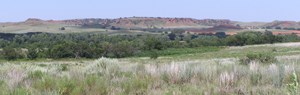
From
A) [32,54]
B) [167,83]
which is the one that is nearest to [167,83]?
[167,83]

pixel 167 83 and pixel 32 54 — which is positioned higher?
pixel 167 83

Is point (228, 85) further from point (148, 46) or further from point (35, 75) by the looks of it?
point (148, 46)

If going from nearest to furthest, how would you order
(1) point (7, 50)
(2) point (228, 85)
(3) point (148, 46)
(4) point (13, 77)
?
(2) point (228, 85) → (4) point (13, 77) → (1) point (7, 50) → (3) point (148, 46)

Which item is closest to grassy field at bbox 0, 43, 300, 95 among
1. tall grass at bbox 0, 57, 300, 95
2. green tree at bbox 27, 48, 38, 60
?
tall grass at bbox 0, 57, 300, 95

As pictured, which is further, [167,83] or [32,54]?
[32,54]

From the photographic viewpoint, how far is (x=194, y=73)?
9547mm

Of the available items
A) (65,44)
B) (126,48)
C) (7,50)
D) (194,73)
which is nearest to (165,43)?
(126,48)

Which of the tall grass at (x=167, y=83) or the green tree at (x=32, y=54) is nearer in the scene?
the tall grass at (x=167, y=83)

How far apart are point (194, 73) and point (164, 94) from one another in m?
2.67

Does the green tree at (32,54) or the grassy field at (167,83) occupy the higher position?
the grassy field at (167,83)

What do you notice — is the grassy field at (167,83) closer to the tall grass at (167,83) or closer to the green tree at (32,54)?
the tall grass at (167,83)

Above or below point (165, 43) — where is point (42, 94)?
above

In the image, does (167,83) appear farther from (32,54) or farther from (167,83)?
(32,54)

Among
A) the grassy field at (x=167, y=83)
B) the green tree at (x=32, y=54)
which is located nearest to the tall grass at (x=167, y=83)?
the grassy field at (x=167, y=83)
